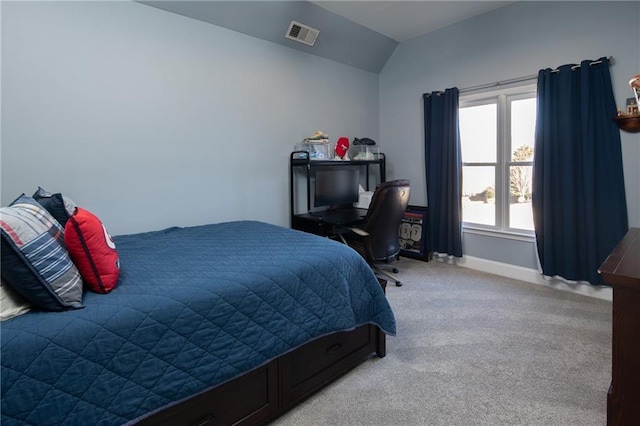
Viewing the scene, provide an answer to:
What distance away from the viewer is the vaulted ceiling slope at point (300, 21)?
277 cm

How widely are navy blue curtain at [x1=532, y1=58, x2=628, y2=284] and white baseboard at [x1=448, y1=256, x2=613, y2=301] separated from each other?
12cm

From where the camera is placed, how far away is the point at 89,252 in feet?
4.15

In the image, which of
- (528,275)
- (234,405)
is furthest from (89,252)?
(528,275)

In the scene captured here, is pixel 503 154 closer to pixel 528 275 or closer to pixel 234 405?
pixel 528 275

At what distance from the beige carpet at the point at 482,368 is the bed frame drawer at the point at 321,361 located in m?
0.07

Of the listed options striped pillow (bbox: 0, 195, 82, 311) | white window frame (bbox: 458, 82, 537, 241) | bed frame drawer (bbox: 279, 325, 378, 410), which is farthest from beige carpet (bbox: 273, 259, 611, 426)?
striped pillow (bbox: 0, 195, 82, 311)

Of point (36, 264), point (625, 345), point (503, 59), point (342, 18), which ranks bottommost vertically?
point (625, 345)

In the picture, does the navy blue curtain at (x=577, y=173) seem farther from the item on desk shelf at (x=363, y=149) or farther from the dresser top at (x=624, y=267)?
the item on desk shelf at (x=363, y=149)

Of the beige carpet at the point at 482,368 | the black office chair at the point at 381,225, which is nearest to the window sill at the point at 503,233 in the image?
the beige carpet at the point at 482,368

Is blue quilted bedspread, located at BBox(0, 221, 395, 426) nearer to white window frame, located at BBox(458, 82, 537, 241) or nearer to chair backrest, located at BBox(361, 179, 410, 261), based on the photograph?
chair backrest, located at BBox(361, 179, 410, 261)

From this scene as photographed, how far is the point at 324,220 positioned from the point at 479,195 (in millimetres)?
1827

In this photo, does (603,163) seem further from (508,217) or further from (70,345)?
(70,345)

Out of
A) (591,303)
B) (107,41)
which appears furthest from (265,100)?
(591,303)

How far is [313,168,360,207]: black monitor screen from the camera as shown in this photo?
361 centimetres
